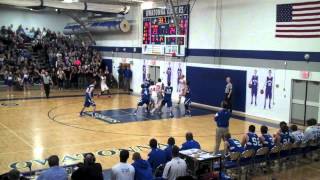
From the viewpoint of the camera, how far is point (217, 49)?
70.1 feet

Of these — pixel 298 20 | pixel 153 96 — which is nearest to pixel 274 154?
pixel 298 20

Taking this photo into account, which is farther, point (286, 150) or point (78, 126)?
point (78, 126)

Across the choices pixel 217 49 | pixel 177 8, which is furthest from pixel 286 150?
pixel 177 8

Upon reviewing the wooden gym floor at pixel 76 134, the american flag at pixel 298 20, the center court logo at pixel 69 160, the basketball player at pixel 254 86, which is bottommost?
the center court logo at pixel 69 160

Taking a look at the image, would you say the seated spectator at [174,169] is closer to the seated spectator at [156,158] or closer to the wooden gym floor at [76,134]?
the seated spectator at [156,158]

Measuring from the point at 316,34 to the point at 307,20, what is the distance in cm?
79

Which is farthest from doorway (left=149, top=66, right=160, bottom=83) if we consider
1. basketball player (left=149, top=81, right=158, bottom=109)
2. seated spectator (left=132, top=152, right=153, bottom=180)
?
seated spectator (left=132, top=152, right=153, bottom=180)

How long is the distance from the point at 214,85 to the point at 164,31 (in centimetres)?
541

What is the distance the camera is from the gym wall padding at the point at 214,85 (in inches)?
786

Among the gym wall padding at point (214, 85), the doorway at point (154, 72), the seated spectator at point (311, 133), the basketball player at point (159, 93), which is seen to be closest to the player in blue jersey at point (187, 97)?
the basketball player at point (159, 93)

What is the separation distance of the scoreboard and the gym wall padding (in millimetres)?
1829

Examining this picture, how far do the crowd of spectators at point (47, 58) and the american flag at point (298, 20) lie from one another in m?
15.7

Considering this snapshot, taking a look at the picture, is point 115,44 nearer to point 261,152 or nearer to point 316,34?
point 316,34

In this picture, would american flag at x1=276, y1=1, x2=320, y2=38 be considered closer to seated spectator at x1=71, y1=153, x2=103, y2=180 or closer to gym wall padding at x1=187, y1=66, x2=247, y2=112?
gym wall padding at x1=187, y1=66, x2=247, y2=112
